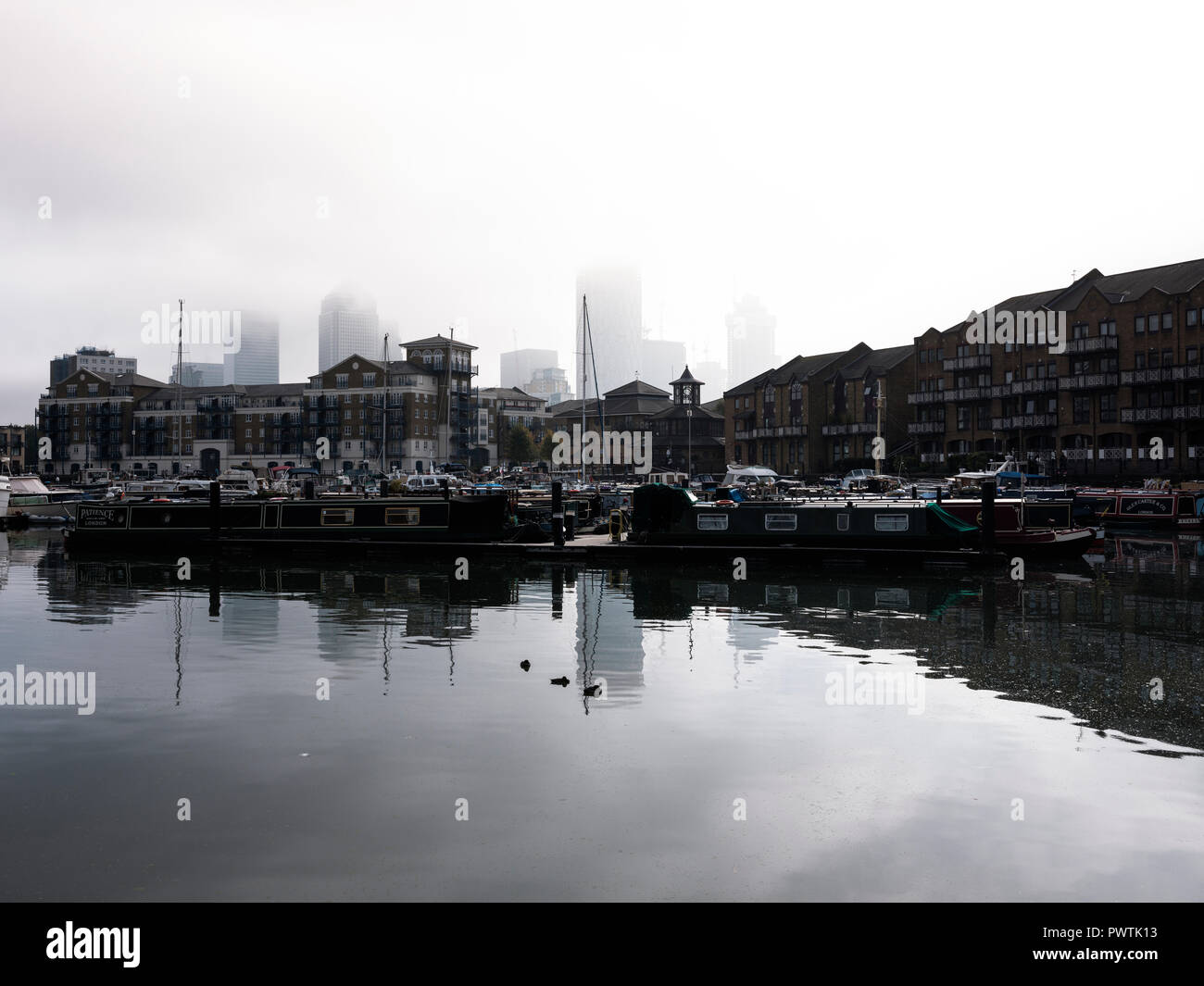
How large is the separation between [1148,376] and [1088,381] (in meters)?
4.28

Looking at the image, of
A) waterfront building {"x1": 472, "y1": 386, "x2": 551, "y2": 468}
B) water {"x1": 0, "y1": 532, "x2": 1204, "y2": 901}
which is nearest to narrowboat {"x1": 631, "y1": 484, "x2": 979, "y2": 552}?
water {"x1": 0, "y1": 532, "x2": 1204, "y2": 901}

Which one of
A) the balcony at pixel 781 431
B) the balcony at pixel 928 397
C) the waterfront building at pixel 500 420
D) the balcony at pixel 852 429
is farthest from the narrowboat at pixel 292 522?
the waterfront building at pixel 500 420

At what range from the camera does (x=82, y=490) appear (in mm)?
79562

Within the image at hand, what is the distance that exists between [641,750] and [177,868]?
5564 mm

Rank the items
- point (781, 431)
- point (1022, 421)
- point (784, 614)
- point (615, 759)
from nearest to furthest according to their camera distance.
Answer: point (615, 759)
point (784, 614)
point (1022, 421)
point (781, 431)

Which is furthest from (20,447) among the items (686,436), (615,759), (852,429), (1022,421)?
(615,759)

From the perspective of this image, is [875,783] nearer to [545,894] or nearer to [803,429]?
[545,894]

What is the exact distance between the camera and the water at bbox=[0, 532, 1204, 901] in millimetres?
8789

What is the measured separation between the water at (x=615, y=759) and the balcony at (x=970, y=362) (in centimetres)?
6051

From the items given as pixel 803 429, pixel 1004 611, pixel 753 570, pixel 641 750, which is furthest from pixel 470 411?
pixel 641 750

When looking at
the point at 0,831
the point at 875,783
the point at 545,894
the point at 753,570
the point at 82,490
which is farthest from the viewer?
the point at 82,490

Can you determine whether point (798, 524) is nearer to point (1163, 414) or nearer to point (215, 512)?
point (215, 512)

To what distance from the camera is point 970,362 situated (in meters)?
81.2

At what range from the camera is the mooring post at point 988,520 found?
33.3m
